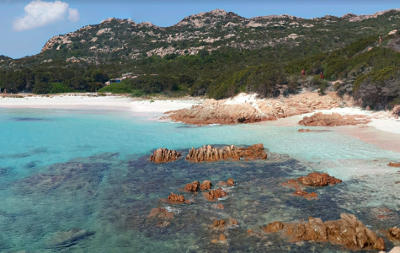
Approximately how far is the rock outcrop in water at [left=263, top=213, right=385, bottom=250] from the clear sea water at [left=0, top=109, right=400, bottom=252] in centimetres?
30

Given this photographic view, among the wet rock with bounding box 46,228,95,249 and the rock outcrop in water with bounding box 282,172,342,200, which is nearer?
the wet rock with bounding box 46,228,95,249

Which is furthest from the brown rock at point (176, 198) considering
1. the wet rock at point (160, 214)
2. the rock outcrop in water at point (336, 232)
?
the rock outcrop in water at point (336, 232)

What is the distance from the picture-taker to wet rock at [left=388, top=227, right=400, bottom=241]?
675 centimetres

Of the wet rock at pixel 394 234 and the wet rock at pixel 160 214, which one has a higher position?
the wet rock at pixel 394 234

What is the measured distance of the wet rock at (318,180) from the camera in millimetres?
10203

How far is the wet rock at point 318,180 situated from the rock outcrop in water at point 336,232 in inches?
119

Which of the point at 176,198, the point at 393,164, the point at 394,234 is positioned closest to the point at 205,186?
the point at 176,198

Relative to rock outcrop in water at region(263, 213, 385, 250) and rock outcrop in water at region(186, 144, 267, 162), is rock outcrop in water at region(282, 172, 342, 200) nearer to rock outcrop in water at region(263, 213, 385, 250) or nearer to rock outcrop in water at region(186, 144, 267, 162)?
rock outcrop in water at region(263, 213, 385, 250)

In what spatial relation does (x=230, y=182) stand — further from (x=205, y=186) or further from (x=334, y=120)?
(x=334, y=120)

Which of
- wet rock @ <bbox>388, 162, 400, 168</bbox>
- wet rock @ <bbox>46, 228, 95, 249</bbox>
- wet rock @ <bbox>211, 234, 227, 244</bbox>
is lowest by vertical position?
wet rock @ <bbox>46, 228, 95, 249</bbox>

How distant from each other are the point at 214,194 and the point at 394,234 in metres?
4.60

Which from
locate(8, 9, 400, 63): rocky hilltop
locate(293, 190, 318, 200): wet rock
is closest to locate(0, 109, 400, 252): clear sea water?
locate(293, 190, 318, 200): wet rock

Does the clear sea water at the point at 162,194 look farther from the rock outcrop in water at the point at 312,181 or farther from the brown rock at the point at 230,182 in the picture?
the brown rock at the point at 230,182

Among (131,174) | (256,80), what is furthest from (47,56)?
(131,174)
